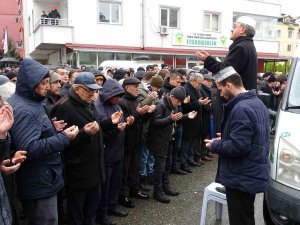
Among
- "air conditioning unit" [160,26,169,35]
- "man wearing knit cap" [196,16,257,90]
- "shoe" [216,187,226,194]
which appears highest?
"air conditioning unit" [160,26,169,35]

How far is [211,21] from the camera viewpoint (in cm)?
2316

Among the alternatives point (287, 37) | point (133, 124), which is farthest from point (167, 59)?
point (287, 37)

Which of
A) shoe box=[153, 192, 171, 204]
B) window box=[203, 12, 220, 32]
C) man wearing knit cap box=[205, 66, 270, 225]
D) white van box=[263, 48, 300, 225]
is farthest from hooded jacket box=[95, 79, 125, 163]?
window box=[203, 12, 220, 32]

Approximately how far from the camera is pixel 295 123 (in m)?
3.33

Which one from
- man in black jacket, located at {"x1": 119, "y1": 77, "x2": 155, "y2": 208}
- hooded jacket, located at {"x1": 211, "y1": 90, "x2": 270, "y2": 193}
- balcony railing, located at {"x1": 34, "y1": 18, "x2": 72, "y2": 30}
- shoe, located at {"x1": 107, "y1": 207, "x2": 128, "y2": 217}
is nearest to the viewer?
hooded jacket, located at {"x1": 211, "y1": 90, "x2": 270, "y2": 193}

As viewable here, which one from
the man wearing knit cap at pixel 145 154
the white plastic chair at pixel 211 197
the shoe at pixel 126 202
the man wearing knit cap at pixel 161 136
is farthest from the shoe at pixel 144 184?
the white plastic chair at pixel 211 197

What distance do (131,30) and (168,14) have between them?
2.97 meters

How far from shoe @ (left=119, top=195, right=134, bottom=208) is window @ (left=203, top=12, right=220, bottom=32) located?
19.6m

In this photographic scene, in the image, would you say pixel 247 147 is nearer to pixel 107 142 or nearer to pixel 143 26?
pixel 107 142

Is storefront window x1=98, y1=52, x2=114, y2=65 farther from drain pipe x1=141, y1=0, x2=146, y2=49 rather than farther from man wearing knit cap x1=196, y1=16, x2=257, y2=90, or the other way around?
man wearing knit cap x1=196, y1=16, x2=257, y2=90

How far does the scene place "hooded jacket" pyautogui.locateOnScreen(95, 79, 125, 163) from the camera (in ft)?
13.6

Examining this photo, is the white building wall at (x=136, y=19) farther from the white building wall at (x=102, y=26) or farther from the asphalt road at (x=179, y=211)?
the asphalt road at (x=179, y=211)

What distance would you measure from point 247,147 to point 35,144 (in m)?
1.78

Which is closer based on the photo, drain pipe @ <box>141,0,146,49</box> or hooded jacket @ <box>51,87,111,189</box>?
hooded jacket @ <box>51,87,111,189</box>
